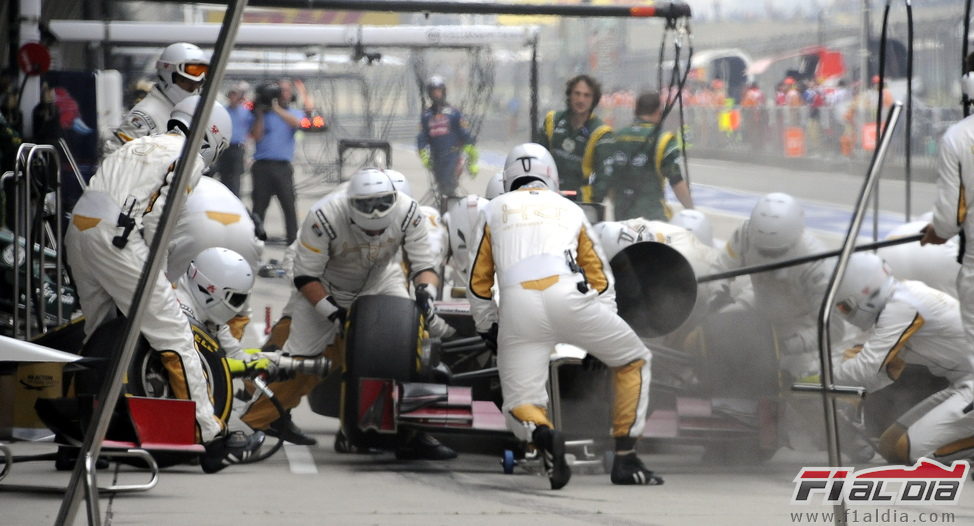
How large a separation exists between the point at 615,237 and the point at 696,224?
108 cm

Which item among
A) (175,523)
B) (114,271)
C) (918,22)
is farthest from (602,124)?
(918,22)

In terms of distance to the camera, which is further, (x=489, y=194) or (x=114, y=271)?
(x=489, y=194)

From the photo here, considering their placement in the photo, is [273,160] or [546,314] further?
[273,160]

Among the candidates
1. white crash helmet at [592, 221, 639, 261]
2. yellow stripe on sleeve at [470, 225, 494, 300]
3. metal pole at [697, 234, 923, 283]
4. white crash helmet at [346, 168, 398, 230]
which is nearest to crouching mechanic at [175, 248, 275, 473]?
white crash helmet at [346, 168, 398, 230]

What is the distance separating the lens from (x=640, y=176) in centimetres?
975

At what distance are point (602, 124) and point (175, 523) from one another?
496 cm

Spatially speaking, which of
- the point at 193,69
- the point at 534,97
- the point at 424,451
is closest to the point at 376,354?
the point at 424,451

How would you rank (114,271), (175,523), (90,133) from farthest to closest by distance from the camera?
(90,133) → (114,271) → (175,523)

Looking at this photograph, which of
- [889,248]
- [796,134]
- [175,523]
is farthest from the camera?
[796,134]

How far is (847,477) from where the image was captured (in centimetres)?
589

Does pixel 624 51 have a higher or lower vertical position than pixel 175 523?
higher

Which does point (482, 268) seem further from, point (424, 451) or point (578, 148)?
point (578, 148)

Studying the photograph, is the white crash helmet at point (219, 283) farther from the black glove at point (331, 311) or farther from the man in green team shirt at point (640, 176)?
the man in green team shirt at point (640, 176)

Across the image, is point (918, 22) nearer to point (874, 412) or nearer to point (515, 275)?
point (874, 412)
